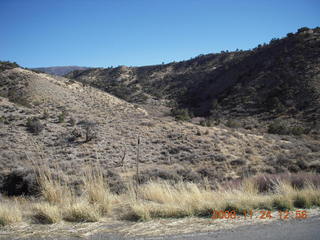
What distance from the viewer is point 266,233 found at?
3.55m

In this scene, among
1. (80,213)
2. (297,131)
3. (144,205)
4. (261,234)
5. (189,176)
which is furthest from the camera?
(297,131)

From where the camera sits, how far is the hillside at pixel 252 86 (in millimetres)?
37406

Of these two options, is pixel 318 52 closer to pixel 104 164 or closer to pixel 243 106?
pixel 243 106

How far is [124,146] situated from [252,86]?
3868 cm

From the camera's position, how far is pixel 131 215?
170 inches

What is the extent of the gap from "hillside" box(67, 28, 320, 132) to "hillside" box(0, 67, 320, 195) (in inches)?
554

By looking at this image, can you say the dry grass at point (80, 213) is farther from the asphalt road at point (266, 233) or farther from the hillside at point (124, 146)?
the hillside at point (124, 146)

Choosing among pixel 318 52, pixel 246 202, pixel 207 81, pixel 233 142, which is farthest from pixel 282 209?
pixel 207 81

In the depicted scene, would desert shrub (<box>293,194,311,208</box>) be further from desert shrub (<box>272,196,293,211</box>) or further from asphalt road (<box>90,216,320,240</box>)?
asphalt road (<box>90,216,320,240</box>)

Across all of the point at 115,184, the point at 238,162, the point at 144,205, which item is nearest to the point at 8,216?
the point at 144,205

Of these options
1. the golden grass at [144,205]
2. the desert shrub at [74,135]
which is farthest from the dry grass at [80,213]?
the desert shrub at [74,135]

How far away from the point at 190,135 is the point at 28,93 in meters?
25.5

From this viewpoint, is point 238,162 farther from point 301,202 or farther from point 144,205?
point 144,205

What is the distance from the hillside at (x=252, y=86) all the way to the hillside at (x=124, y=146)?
46.2ft
